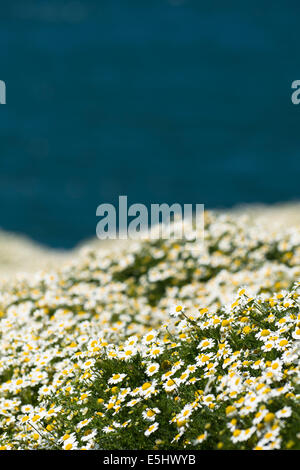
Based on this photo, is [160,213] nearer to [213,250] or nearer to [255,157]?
[255,157]

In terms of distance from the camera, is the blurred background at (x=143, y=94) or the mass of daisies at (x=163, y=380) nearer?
the mass of daisies at (x=163, y=380)

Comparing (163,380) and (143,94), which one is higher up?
(143,94)

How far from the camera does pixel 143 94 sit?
2153 centimetres

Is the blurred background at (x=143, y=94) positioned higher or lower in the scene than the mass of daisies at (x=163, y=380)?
higher

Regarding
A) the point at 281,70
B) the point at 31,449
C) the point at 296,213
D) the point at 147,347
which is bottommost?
the point at 31,449

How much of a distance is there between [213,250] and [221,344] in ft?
17.8

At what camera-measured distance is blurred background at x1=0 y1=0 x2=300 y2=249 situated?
19.3 m

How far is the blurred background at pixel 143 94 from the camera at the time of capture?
1928 cm

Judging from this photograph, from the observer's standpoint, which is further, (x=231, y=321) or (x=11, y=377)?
(x=11, y=377)

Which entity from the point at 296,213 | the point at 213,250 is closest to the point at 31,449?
the point at 213,250

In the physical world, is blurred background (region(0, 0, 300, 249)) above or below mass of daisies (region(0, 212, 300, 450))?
above

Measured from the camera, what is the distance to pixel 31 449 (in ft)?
13.4

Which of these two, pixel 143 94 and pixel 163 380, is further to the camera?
pixel 143 94
